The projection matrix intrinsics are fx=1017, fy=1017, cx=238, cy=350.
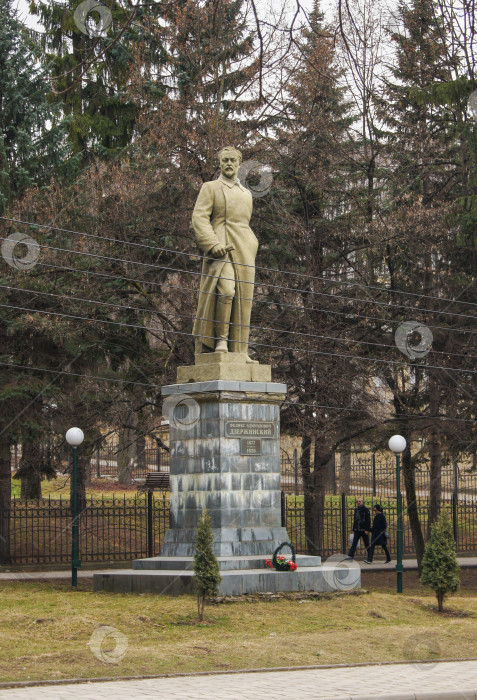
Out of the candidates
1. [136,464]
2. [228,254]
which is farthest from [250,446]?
[136,464]

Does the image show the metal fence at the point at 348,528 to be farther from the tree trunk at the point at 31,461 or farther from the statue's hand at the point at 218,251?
the statue's hand at the point at 218,251

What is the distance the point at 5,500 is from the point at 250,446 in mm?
9302

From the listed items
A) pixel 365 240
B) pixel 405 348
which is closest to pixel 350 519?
pixel 405 348

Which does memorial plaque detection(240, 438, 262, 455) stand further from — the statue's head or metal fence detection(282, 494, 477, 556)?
metal fence detection(282, 494, 477, 556)

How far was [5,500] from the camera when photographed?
73.3ft

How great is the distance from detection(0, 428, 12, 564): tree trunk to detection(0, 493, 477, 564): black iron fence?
0.16 meters

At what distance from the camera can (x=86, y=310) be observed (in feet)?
71.1

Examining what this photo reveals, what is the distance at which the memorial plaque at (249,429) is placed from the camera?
14.7 meters

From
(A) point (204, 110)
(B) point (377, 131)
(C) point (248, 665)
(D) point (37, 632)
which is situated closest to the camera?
(C) point (248, 665)

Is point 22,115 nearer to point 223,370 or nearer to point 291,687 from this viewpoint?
point 223,370

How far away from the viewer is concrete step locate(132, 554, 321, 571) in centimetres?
1395

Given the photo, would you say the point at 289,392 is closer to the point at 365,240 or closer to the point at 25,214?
the point at 365,240

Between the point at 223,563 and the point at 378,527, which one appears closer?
the point at 223,563

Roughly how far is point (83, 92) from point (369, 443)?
13411 millimetres
